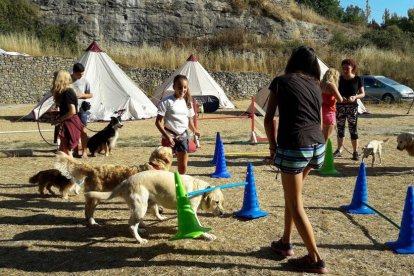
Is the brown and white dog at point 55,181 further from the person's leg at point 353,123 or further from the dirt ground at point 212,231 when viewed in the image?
the person's leg at point 353,123

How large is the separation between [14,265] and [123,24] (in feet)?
130

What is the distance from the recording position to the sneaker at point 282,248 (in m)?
4.45

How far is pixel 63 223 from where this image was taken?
5605 millimetres

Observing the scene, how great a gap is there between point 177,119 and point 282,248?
2575 millimetres

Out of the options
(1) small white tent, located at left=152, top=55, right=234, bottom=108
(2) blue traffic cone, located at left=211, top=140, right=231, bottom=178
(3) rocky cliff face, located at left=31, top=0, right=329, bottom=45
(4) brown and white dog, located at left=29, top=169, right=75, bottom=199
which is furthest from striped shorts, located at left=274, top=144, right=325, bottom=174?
(3) rocky cliff face, located at left=31, top=0, right=329, bottom=45

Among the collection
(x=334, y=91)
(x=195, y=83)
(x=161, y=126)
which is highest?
(x=195, y=83)

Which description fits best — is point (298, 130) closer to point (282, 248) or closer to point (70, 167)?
point (282, 248)

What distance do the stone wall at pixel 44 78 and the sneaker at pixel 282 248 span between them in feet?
78.9

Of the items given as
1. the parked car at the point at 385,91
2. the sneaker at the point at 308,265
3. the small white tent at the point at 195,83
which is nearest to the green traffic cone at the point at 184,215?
the sneaker at the point at 308,265

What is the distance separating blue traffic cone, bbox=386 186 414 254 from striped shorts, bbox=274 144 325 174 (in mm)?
1290

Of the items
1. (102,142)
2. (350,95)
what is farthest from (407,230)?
(102,142)

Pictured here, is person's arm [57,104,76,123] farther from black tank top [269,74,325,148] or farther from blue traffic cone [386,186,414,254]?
blue traffic cone [386,186,414,254]

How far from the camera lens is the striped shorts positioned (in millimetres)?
3889

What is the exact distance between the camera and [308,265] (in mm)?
4090
